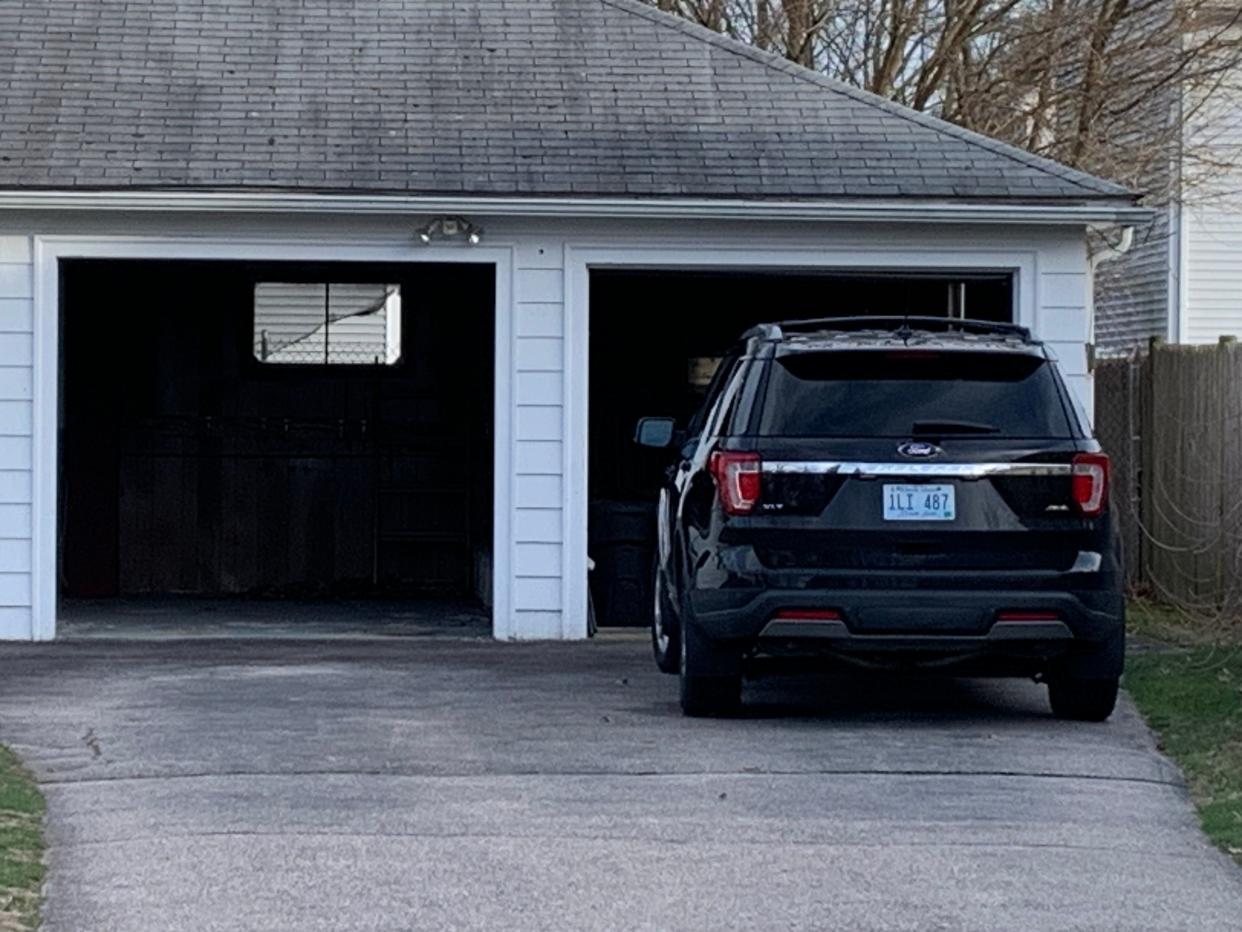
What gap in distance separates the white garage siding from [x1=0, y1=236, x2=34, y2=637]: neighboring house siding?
0.46ft

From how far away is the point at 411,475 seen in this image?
20.4m

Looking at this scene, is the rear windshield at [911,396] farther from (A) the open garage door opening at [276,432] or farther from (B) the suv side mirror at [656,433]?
(A) the open garage door opening at [276,432]

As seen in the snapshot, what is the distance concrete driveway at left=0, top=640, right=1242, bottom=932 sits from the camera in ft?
23.6

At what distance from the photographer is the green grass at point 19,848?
7.11 m

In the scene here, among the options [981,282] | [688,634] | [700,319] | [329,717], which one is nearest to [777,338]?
[688,634]

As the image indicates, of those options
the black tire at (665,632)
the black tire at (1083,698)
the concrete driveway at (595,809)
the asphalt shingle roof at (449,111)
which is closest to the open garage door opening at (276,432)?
the asphalt shingle roof at (449,111)

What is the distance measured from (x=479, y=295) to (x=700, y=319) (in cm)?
188

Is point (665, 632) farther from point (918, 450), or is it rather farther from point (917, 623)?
point (918, 450)

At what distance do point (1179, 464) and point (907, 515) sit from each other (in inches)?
312

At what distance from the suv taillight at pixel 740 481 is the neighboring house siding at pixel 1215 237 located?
16922mm

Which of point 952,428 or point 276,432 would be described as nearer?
point 952,428

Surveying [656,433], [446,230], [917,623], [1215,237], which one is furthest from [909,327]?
[1215,237]

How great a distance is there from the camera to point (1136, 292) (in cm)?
2805

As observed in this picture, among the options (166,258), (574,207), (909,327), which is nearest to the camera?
(909,327)
